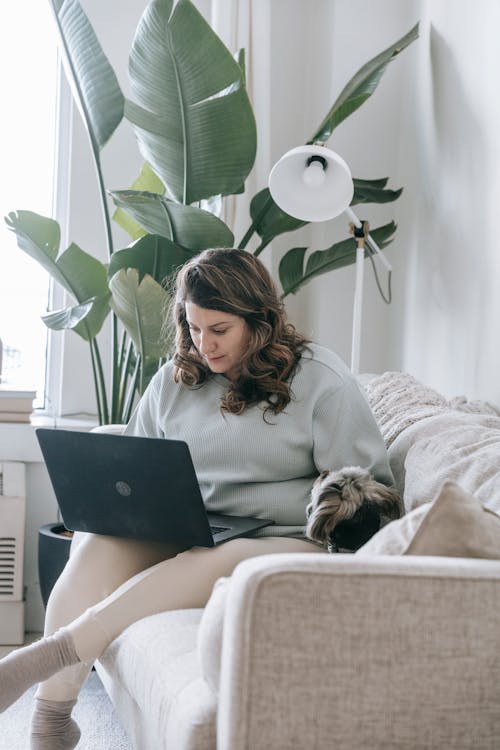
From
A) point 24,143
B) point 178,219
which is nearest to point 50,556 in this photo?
point 178,219

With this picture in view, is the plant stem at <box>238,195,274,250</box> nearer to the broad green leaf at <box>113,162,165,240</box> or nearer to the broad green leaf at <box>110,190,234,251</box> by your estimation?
the broad green leaf at <box>110,190,234,251</box>

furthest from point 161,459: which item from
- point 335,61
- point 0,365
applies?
point 335,61

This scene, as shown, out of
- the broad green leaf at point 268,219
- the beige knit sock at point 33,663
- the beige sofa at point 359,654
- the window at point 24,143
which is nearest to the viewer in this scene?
the beige sofa at point 359,654

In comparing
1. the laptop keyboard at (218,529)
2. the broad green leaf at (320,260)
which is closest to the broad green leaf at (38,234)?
the broad green leaf at (320,260)

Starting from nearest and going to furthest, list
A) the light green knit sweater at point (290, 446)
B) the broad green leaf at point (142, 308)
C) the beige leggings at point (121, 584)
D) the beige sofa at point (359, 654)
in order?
the beige sofa at point (359, 654)
the beige leggings at point (121, 584)
the light green knit sweater at point (290, 446)
the broad green leaf at point (142, 308)

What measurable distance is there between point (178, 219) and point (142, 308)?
11.0 inches

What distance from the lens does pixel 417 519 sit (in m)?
1.19

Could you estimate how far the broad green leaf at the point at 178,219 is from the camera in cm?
271

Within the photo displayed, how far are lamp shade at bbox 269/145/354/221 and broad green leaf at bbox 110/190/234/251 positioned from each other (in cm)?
26

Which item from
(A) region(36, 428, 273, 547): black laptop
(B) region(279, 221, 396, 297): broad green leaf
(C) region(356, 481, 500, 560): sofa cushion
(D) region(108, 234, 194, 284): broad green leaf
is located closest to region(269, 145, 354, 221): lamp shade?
(D) region(108, 234, 194, 284): broad green leaf

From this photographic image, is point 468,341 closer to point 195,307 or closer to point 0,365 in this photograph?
point 195,307

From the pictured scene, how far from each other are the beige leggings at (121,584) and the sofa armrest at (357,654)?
0.56 metres

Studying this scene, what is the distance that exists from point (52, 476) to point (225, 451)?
13.4 inches

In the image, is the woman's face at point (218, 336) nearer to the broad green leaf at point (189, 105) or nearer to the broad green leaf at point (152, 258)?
the broad green leaf at point (152, 258)
